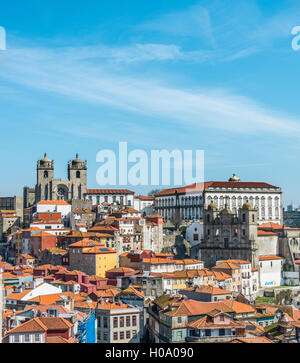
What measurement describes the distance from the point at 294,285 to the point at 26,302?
87.9 ft

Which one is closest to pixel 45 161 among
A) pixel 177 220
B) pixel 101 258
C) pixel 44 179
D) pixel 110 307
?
pixel 44 179

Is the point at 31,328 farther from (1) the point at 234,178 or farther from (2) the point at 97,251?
(1) the point at 234,178

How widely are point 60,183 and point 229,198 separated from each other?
19911mm

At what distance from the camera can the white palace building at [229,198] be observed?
6141cm

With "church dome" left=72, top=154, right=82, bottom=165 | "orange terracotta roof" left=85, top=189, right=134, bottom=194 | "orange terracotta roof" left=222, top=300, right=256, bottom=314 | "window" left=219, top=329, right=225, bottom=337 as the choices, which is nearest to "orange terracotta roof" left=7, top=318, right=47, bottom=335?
"window" left=219, top=329, right=225, bottom=337

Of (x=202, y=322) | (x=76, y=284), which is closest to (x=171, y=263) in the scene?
(x=76, y=284)

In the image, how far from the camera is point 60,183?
5994 centimetres

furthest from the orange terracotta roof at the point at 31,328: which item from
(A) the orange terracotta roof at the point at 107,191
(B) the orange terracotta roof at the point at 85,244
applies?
(A) the orange terracotta roof at the point at 107,191

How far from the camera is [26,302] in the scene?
2734cm

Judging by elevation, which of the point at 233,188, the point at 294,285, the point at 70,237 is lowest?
the point at 294,285
